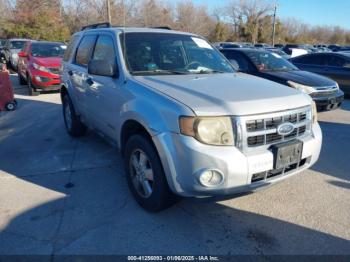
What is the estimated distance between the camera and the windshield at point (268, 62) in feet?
26.6

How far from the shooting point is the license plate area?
9.32ft

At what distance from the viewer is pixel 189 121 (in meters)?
2.69

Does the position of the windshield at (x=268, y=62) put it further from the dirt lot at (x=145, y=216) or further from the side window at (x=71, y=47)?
the side window at (x=71, y=47)

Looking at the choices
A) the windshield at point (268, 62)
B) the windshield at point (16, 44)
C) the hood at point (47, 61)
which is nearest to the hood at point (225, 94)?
the windshield at point (268, 62)

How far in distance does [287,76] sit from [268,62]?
1007 millimetres

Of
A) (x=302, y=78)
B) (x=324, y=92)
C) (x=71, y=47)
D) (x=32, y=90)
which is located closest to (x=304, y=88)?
(x=302, y=78)

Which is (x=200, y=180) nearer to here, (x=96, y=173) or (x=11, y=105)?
(x=96, y=173)

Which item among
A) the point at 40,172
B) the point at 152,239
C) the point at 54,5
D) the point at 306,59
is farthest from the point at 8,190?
the point at 54,5

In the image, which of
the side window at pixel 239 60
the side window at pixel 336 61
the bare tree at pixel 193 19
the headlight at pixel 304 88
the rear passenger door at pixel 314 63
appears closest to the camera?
the headlight at pixel 304 88

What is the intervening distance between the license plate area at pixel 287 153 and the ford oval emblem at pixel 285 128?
0.32 feet

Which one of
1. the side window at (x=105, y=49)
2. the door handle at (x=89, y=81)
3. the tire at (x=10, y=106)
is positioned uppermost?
the side window at (x=105, y=49)

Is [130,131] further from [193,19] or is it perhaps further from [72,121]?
[193,19]

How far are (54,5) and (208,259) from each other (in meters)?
45.2

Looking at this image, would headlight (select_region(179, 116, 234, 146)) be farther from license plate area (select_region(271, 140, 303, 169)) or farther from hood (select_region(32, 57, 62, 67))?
hood (select_region(32, 57, 62, 67))
